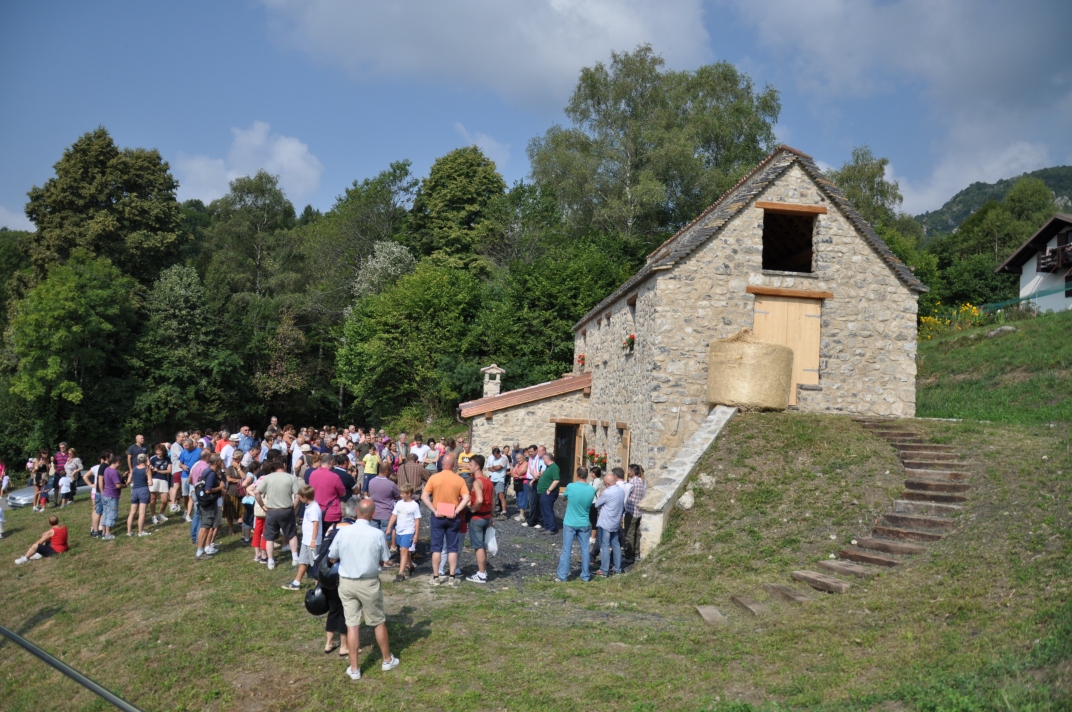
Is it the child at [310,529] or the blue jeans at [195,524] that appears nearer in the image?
the child at [310,529]

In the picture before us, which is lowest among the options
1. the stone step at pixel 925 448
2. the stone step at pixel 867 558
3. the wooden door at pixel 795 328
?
the stone step at pixel 867 558

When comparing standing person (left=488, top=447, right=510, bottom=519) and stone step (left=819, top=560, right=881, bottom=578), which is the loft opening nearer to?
standing person (left=488, top=447, right=510, bottom=519)

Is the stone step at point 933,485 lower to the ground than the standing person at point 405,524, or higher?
higher

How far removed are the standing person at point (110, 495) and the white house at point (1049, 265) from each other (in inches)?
1331

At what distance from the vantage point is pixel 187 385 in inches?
1385

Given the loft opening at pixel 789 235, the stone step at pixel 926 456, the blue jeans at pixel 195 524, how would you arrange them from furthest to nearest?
the loft opening at pixel 789 235 < the blue jeans at pixel 195 524 < the stone step at pixel 926 456

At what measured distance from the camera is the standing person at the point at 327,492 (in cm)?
1038

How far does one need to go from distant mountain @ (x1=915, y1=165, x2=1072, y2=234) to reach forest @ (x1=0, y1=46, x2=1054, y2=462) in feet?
319

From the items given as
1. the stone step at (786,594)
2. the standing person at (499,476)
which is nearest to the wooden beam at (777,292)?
the standing person at (499,476)

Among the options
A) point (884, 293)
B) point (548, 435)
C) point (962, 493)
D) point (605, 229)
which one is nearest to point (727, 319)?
point (884, 293)

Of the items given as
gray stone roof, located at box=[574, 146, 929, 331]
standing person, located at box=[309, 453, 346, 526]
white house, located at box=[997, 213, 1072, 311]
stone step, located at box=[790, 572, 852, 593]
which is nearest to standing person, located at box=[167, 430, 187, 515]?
standing person, located at box=[309, 453, 346, 526]

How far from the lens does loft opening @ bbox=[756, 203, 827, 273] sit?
15445 millimetres

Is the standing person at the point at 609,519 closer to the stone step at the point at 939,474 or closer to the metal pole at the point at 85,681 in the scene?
the stone step at the point at 939,474

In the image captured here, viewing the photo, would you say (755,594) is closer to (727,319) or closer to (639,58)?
(727,319)
